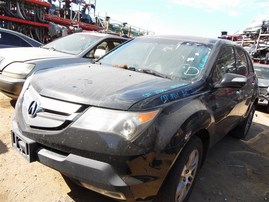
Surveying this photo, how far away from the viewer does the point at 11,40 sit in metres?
7.43

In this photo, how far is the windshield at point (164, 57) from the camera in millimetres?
3158

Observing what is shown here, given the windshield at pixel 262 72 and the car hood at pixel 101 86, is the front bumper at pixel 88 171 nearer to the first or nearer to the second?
the car hood at pixel 101 86

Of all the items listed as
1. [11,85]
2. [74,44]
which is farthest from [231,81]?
[74,44]

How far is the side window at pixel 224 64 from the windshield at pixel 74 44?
3153 mm

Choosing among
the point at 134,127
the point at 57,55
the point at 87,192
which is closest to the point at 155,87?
the point at 134,127

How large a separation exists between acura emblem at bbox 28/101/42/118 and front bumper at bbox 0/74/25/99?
2.34 meters

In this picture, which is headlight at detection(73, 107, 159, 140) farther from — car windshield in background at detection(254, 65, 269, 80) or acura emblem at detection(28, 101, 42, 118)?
car windshield in background at detection(254, 65, 269, 80)

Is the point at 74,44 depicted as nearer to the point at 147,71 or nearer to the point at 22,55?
the point at 22,55

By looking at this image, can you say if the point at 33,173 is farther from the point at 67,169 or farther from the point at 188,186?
the point at 188,186

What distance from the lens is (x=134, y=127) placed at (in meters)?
2.08

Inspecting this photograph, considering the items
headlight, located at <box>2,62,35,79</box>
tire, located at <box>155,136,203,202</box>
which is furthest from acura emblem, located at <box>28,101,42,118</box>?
headlight, located at <box>2,62,35,79</box>

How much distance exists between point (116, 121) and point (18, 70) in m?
3.28

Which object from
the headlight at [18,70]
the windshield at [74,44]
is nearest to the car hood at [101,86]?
the headlight at [18,70]

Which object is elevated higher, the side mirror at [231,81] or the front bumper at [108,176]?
the side mirror at [231,81]
